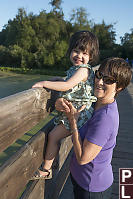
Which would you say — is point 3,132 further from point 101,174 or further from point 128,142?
point 128,142

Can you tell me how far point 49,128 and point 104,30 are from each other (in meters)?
39.7

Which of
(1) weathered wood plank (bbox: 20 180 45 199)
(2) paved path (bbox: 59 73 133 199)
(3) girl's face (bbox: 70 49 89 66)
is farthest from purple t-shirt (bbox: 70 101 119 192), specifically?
(2) paved path (bbox: 59 73 133 199)

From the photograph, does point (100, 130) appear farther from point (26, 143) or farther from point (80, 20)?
point (80, 20)

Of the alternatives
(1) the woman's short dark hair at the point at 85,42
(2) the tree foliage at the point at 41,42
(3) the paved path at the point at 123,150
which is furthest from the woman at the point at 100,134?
(2) the tree foliage at the point at 41,42

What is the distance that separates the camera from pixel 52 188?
5.10ft

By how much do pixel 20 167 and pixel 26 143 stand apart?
0.51 feet

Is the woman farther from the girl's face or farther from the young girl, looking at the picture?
the girl's face

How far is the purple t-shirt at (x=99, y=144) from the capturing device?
1109 millimetres

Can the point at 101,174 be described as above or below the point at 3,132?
below

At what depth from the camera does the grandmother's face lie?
119 cm

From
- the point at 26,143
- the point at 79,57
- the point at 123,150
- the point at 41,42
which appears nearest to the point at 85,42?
the point at 79,57

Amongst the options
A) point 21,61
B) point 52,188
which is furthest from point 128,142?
point 21,61

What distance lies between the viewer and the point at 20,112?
984 mm

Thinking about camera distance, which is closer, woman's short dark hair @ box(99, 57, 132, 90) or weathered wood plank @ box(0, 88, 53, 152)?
weathered wood plank @ box(0, 88, 53, 152)
